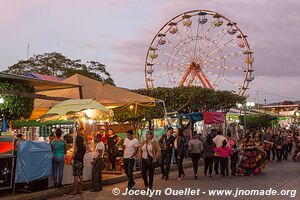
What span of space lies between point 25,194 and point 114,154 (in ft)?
16.3

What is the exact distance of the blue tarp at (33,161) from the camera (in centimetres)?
950

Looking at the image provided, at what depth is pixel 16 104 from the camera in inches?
441

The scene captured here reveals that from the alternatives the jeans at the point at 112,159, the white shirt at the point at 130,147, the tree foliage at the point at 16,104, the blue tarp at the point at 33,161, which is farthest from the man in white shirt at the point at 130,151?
the jeans at the point at 112,159

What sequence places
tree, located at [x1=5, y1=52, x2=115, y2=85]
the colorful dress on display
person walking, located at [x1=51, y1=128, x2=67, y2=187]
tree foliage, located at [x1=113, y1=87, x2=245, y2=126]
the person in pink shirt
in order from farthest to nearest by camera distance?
1. tree, located at [x1=5, y1=52, x2=115, y2=85]
2. tree foliage, located at [x1=113, y1=87, x2=245, y2=126]
3. the colorful dress on display
4. the person in pink shirt
5. person walking, located at [x1=51, y1=128, x2=67, y2=187]

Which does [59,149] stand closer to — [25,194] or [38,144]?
[38,144]

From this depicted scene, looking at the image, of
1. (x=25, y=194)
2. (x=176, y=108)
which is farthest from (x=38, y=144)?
(x=176, y=108)

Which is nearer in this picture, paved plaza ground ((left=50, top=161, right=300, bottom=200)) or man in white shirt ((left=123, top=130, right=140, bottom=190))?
paved plaza ground ((left=50, top=161, right=300, bottom=200))

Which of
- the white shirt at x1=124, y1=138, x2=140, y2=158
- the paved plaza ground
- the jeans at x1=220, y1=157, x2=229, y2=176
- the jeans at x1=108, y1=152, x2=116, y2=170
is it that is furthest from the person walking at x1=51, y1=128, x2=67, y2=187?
the jeans at x1=220, y1=157, x2=229, y2=176

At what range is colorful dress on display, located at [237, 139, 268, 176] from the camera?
14297 mm

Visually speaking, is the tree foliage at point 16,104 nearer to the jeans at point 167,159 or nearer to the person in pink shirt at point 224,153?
the jeans at point 167,159

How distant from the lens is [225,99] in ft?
93.4

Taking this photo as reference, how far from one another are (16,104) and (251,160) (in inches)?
319

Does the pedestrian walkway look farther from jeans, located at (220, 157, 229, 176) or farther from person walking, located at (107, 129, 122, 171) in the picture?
jeans, located at (220, 157, 229, 176)

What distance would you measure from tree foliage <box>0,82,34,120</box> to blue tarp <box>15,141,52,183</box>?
1679 mm
